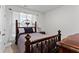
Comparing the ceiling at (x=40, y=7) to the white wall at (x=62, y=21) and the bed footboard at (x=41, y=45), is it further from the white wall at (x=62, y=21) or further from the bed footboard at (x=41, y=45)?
the bed footboard at (x=41, y=45)

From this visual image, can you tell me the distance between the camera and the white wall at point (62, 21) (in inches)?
63.2

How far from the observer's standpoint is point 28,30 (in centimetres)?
165

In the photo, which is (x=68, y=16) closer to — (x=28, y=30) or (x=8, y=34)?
(x=28, y=30)

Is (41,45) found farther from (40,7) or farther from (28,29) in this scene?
(40,7)

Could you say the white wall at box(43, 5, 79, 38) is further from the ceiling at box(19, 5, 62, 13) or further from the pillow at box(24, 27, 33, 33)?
the pillow at box(24, 27, 33, 33)

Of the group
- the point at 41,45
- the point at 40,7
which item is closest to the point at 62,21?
the point at 40,7

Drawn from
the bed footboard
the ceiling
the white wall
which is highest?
the ceiling

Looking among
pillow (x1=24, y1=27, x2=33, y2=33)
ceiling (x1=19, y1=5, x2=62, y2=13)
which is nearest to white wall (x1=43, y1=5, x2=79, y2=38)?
ceiling (x1=19, y1=5, x2=62, y2=13)

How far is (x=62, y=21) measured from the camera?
1675 millimetres

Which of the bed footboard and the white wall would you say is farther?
the white wall

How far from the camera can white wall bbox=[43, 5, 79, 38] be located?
5.27 ft

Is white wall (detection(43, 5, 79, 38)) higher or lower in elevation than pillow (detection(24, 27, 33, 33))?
higher

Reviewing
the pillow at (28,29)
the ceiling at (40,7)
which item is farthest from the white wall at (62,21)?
the pillow at (28,29)
